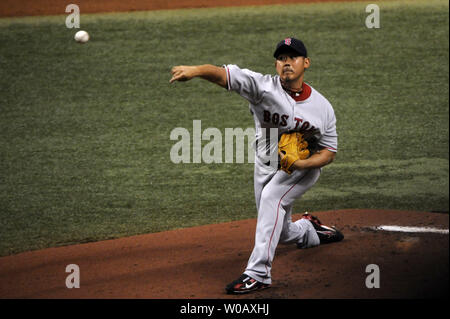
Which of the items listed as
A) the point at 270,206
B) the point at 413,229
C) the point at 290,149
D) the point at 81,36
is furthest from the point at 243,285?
the point at 81,36

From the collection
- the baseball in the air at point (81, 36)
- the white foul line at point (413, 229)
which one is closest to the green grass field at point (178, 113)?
the baseball in the air at point (81, 36)

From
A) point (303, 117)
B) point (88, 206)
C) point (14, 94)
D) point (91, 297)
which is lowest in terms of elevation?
point (91, 297)

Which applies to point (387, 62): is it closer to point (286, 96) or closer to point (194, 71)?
point (286, 96)

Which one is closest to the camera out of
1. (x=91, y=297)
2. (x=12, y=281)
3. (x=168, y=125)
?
(x=91, y=297)

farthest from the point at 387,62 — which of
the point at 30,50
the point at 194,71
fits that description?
the point at 194,71

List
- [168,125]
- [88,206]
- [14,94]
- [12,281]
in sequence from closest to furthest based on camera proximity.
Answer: [12,281], [88,206], [168,125], [14,94]

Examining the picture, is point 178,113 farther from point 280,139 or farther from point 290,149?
point 290,149

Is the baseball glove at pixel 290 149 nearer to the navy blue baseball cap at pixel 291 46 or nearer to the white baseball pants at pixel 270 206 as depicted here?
the white baseball pants at pixel 270 206
